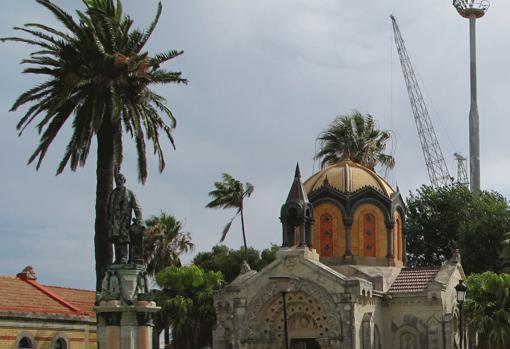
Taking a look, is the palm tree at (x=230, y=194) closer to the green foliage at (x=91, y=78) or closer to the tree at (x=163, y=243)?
the tree at (x=163, y=243)

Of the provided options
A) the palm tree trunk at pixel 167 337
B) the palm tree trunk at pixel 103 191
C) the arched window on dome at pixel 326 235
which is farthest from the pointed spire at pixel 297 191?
the palm tree trunk at pixel 103 191

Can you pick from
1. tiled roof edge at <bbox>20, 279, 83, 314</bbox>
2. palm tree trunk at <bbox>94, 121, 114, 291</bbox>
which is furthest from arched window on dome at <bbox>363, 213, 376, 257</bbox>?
palm tree trunk at <bbox>94, 121, 114, 291</bbox>

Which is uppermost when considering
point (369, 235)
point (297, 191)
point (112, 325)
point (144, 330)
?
point (297, 191)

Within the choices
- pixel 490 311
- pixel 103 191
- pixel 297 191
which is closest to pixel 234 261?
pixel 297 191

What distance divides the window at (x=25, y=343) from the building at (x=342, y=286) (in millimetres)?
11171

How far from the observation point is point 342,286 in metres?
42.4

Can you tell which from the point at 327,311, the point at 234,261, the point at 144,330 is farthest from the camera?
the point at 234,261

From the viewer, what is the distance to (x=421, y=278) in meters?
46.9

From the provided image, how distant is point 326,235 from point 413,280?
4.94 metres

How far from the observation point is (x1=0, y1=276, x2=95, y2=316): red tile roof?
36.4m

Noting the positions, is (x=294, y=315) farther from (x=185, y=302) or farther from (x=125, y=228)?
(x=125, y=228)

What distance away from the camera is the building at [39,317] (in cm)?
3472

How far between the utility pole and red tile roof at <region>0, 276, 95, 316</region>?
51.2 m

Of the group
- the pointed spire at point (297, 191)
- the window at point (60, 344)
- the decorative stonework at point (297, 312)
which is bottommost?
the window at point (60, 344)
